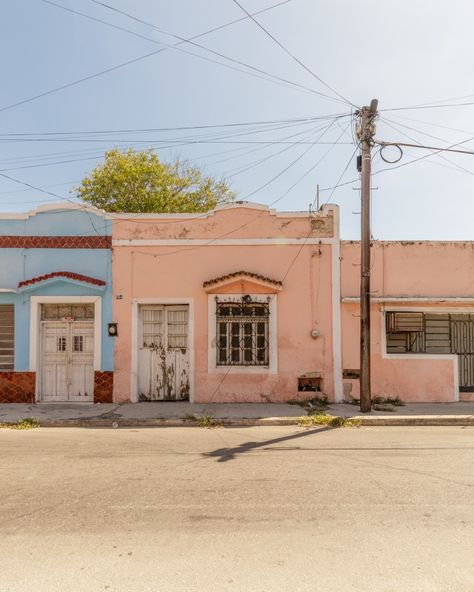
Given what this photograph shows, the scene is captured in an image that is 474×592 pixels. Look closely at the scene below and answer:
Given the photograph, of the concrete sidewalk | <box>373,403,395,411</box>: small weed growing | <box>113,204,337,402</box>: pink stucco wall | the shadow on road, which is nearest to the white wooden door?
the concrete sidewalk

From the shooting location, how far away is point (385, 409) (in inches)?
418

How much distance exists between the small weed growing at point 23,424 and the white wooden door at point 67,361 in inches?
83.0

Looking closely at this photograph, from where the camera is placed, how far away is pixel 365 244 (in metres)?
10.5

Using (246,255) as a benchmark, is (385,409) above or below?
below

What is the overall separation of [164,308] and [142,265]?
1.20 meters

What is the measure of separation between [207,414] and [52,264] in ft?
17.9

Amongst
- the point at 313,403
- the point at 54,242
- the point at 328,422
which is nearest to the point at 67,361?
the point at 54,242

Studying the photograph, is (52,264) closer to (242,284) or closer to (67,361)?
(67,361)

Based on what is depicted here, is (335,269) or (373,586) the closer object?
(373,586)

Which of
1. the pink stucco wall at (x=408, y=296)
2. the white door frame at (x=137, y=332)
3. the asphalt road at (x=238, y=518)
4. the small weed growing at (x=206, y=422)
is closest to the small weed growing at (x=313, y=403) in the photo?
the pink stucco wall at (x=408, y=296)

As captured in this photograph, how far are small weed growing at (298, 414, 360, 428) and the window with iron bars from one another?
238cm

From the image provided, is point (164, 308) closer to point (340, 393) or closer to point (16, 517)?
point (340, 393)

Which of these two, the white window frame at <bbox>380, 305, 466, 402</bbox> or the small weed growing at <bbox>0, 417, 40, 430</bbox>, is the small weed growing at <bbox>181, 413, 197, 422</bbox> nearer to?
the small weed growing at <bbox>0, 417, 40, 430</bbox>

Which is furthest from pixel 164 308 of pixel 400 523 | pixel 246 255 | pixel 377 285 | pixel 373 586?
pixel 373 586
